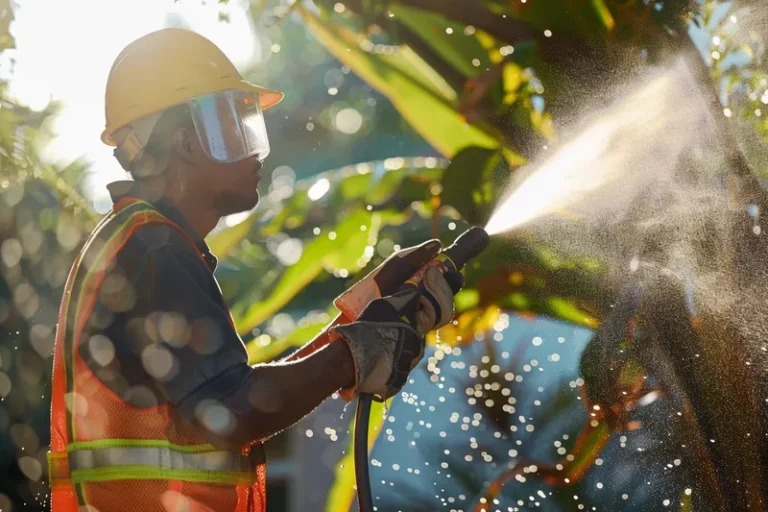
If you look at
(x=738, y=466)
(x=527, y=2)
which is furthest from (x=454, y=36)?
(x=738, y=466)

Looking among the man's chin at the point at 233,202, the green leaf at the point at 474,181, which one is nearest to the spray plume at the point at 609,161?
the green leaf at the point at 474,181

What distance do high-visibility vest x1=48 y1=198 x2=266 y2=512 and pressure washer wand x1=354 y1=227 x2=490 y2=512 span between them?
0.30 m

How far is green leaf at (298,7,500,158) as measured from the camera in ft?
10.2

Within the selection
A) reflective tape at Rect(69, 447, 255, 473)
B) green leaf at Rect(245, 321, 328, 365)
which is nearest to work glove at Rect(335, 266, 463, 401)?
reflective tape at Rect(69, 447, 255, 473)

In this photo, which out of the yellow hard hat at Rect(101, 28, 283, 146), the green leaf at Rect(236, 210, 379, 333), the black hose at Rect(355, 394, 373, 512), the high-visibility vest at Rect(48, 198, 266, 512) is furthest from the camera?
the green leaf at Rect(236, 210, 379, 333)

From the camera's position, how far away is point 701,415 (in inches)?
113

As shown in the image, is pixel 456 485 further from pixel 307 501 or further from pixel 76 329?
pixel 76 329

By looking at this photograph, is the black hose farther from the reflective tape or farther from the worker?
the reflective tape

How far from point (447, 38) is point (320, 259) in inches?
41.2

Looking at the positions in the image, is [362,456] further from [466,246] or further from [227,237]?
[227,237]

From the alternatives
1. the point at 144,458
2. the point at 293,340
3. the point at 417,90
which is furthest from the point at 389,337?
the point at 293,340

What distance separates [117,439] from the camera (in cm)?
165

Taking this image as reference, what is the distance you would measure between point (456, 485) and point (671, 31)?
2504 millimetres

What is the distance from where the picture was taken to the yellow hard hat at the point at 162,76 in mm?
1936
